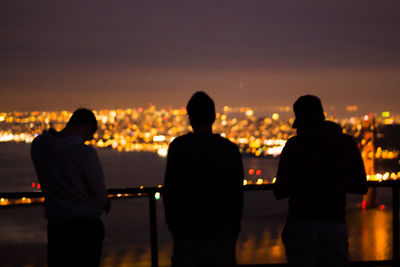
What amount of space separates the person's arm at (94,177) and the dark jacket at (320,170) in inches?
44.2

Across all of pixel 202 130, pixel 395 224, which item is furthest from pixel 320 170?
pixel 395 224

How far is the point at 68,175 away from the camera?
2.61 metres

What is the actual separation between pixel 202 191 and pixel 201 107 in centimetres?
44

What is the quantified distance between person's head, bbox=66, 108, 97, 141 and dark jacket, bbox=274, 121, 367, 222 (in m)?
1.23

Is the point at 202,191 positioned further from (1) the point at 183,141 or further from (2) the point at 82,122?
(2) the point at 82,122

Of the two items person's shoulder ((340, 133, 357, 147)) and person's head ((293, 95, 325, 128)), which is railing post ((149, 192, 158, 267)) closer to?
person's head ((293, 95, 325, 128))

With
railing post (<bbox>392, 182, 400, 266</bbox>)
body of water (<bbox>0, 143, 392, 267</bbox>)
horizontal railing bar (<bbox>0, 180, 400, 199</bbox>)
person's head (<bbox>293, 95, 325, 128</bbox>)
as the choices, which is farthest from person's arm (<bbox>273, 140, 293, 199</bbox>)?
body of water (<bbox>0, 143, 392, 267</bbox>)

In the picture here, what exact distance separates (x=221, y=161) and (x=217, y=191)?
0.16m

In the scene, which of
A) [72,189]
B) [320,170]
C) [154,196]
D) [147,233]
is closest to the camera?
[320,170]

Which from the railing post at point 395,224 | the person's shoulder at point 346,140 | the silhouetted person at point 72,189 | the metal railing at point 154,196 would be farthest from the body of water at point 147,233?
the person's shoulder at point 346,140

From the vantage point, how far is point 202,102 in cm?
231

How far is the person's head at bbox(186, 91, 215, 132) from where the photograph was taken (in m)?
2.31

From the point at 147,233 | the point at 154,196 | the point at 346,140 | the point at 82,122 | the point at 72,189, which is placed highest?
the point at 82,122

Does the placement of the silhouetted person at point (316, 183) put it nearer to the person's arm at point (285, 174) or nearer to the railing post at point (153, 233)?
Answer: the person's arm at point (285, 174)
